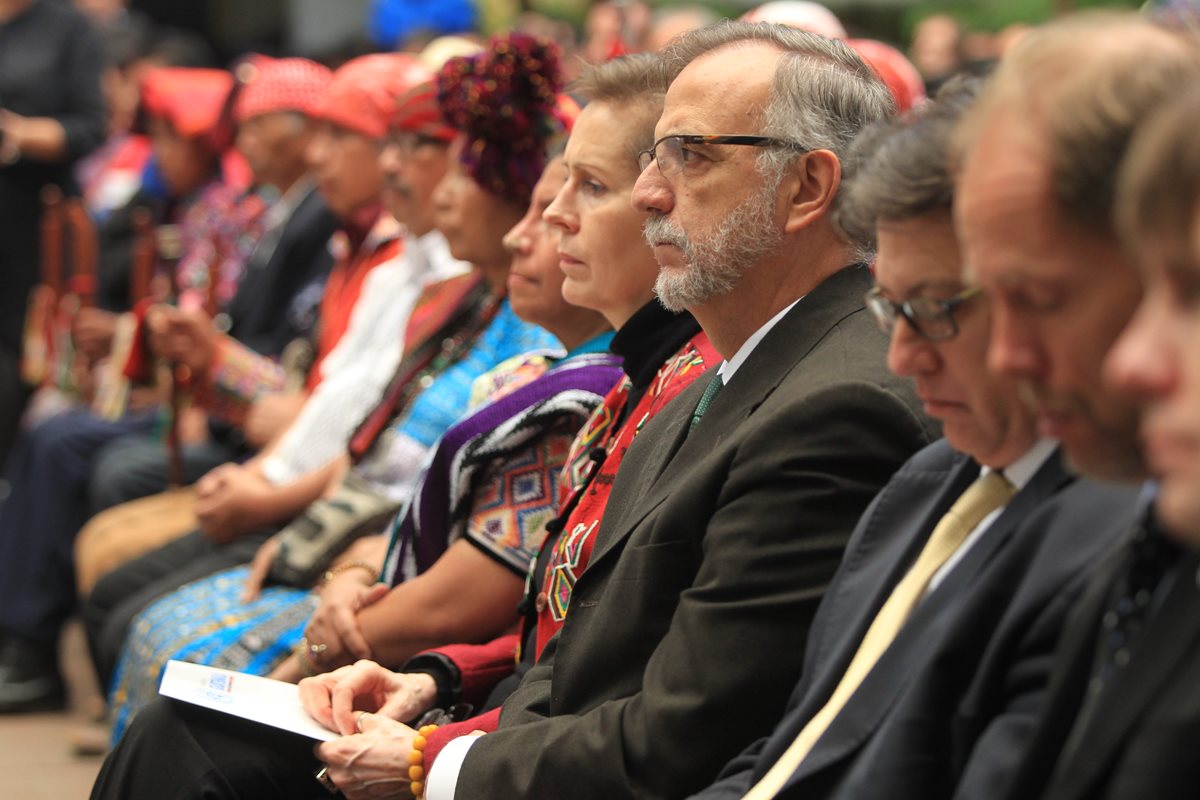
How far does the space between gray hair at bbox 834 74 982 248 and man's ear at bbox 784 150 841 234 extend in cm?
48

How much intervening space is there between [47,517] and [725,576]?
14.1 feet

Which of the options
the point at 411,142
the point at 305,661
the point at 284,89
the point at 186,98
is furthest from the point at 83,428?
the point at 305,661

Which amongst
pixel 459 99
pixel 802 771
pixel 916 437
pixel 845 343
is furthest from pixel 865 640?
pixel 459 99

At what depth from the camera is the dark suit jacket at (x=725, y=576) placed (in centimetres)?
214

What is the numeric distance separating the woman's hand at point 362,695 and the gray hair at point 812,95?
1.09 meters

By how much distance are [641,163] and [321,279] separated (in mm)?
2986

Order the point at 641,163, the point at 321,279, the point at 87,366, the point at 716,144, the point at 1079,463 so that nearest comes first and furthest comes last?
the point at 1079,463 < the point at 716,144 < the point at 641,163 < the point at 321,279 < the point at 87,366

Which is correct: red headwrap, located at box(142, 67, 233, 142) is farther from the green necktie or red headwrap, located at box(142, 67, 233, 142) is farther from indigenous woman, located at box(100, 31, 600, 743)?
the green necktie

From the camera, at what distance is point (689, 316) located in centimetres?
298

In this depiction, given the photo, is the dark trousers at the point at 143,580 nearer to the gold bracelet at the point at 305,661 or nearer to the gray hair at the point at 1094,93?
the gold bracelet at the point at 305,661

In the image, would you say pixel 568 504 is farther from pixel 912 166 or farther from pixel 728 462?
pixel 912 166

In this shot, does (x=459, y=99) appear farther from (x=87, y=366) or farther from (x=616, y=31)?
(x=616, y=31)

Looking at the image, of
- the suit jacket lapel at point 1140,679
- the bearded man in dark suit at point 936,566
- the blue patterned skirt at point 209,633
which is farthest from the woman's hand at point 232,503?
the suit jacket lapel at point 1140,679

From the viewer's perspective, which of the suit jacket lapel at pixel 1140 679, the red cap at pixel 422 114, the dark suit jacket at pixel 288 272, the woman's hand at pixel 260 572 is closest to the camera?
the suit jacket lapel at pixel 1140 679
